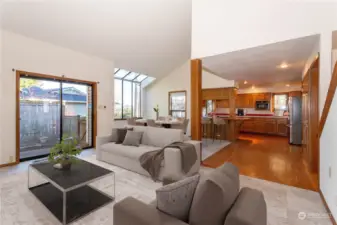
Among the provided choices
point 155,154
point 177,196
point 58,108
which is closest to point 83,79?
point 58,108

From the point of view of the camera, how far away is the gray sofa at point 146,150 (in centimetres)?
275

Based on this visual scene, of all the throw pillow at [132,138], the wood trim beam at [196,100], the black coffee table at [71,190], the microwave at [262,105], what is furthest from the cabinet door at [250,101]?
the black coffee table at [71,190]

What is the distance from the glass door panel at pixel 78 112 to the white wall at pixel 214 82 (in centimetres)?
476

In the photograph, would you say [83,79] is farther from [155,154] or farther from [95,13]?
[155,154]

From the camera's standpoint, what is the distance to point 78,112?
542 centimetres

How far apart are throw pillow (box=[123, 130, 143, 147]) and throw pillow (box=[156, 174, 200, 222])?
260 cm

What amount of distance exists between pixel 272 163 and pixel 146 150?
289 centimetres

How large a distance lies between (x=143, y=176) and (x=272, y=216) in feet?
6.68

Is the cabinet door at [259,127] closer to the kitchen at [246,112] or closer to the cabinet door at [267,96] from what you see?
the kitchen at [246,112]

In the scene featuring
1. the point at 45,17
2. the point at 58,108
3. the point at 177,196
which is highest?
the point at 45,17

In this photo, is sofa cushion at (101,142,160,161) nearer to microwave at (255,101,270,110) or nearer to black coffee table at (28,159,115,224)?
black coffee table at (28,159,115,224)

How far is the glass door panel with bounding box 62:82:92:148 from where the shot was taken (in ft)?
16.4

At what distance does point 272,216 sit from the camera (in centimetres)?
198

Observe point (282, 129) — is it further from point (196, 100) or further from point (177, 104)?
point (196, 100)
